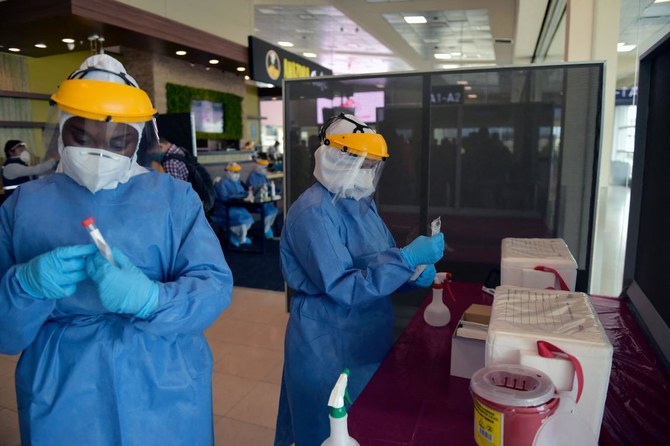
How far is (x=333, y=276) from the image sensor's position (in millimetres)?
1567

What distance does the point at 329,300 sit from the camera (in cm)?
171

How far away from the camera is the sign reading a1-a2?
7.25 meters

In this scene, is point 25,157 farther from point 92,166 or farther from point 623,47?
point 623,47

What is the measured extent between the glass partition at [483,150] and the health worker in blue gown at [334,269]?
1.44 m

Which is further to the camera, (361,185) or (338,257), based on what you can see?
(361,185)

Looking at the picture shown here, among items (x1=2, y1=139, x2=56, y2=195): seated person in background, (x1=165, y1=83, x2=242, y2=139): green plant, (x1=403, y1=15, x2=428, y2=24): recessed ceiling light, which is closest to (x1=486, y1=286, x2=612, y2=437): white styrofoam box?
(x1=2, y1=139, x2=56, y2=195): seated person in background

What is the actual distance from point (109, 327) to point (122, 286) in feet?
0.71

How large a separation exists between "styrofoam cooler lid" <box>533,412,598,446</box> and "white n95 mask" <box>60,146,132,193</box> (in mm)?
1097

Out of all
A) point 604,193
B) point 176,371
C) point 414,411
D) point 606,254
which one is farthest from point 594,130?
point 176,371

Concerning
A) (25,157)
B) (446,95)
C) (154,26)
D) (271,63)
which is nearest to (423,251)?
(446,95)

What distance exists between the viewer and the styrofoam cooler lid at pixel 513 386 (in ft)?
2.53

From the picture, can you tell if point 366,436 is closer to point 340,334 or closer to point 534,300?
point 534,300

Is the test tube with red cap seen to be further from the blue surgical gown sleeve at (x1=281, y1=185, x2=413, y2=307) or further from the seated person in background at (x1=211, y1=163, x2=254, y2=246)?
the seated person in background at (x1=211, y1=163, x2=254, y2=246)

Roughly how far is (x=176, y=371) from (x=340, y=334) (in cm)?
62
